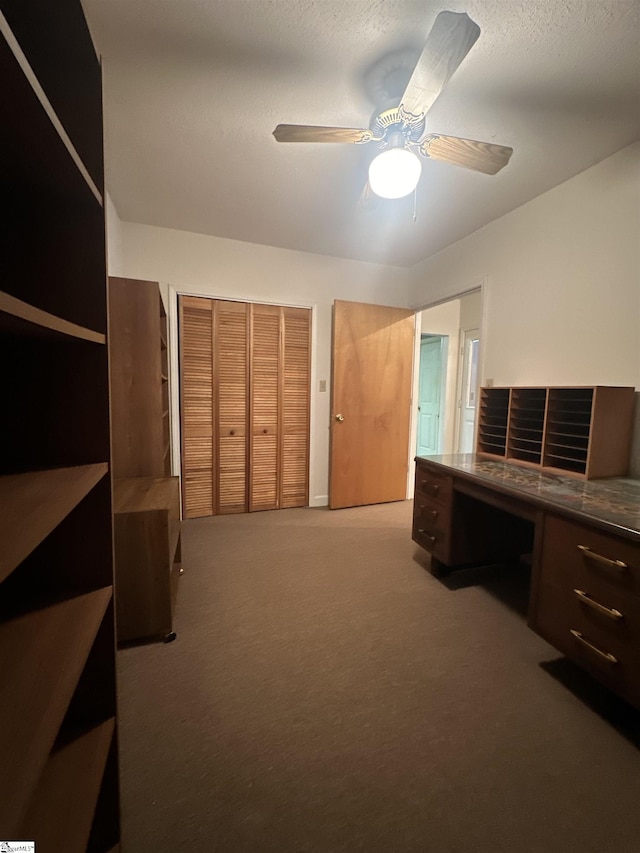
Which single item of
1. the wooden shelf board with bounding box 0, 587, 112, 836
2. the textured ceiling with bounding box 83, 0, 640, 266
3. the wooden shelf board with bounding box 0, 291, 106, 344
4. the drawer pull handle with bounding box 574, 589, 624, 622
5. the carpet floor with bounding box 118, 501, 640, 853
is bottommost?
the carpet floor with bounding box 118, 501, 640, 853

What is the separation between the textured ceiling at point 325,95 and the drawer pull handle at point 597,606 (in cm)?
198

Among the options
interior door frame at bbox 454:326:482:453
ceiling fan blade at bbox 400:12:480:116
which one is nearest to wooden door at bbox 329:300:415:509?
interior door frame at bbox 454:326:482:453

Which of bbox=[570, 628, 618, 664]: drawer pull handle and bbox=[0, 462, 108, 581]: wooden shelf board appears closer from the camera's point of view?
bbox=[0, 462, 108, 581]: wooden shelf board

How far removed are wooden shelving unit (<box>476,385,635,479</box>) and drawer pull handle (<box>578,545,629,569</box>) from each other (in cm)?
63

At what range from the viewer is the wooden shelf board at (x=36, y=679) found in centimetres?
40

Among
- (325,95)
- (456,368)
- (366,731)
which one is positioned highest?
(325,95)

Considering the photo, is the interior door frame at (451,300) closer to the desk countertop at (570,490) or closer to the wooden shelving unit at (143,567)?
the desk countertop at (570,490)

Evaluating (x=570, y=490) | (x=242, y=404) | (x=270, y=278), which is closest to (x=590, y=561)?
(x=570, y=490)

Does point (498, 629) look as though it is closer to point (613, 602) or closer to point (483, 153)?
point (613, 602)

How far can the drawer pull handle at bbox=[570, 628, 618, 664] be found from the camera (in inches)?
45.4

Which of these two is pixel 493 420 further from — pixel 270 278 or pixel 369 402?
pixel 270 278

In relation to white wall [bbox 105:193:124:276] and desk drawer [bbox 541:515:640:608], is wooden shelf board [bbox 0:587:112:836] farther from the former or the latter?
white wall [bbox 105:193:124:276]

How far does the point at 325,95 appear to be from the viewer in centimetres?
144

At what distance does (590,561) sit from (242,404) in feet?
8.47
